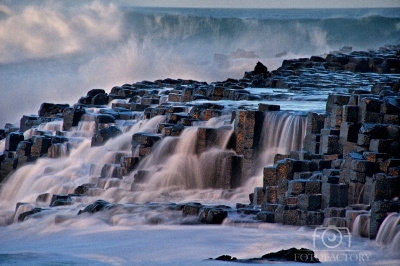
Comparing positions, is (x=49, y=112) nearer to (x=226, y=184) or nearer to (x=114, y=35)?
(x=226, y=184)

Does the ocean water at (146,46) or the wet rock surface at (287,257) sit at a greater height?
the ocean water at (146,46)

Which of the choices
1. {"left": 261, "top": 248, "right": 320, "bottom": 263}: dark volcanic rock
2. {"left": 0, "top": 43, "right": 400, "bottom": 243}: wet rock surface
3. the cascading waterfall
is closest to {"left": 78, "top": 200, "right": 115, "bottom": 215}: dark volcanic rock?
{"left": 0, "top": 43, "right": 400, "bottom": 243}: wet rock surface

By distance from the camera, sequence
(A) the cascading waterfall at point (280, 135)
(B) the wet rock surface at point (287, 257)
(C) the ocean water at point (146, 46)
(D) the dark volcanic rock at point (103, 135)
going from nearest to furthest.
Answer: (B) the wet rock surface at point (287, 257) → (A) the cascading waterfall at point (280, 135) → (D) the dark volcanic rock at point (103, 135) → (C) the ocean water at point (146, 46)

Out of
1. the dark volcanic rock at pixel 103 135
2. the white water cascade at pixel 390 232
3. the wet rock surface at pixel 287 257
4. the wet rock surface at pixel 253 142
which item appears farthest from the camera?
the dark volcanic rock at pixel 103 135

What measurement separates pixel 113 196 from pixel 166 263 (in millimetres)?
6578

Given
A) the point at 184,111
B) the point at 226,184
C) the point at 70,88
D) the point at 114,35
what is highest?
the point at 114,35

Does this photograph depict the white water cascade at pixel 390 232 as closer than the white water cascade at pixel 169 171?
Yes

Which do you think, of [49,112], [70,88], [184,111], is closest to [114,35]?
[70,88]

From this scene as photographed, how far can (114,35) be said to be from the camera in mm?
61750

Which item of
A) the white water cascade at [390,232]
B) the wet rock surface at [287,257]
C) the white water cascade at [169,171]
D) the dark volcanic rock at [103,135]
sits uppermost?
the dark volcanic rock at [103,135]

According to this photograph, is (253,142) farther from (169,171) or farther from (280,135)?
(169,171)

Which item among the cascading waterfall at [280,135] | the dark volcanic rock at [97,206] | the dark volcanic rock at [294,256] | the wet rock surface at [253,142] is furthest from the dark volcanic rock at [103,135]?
the dark volcanic rock at [294,256]

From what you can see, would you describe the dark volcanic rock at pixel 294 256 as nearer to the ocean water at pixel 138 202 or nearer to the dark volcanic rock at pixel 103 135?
the ocean water at pixel 138 202

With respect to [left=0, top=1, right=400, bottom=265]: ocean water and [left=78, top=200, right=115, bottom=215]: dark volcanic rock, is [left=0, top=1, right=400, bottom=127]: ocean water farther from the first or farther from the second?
[left=78, top=200, right=115, bottom=215]: dark volcanic rock
